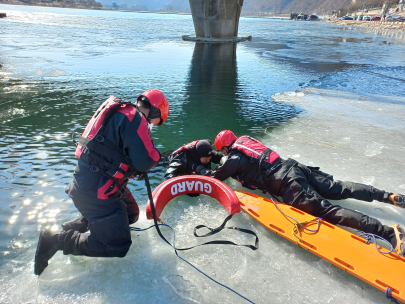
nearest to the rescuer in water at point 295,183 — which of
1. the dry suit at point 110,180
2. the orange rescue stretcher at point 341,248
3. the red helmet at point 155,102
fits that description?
the orange rescue stretcher at point 341,248

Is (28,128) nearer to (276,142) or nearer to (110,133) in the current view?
(110,133)

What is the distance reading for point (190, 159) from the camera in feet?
14.1

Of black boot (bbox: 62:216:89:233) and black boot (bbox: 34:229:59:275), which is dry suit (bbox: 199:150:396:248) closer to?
black boot (bbox: 62:216:89:233)

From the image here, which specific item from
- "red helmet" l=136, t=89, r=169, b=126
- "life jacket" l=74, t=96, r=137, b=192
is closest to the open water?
"life jacket" l=74, t=96, r=137, b=192

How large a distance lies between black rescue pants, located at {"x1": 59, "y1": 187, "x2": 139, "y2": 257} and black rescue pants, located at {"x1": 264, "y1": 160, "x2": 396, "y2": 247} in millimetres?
1926

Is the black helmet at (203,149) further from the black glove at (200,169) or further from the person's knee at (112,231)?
the person's knee at (112,231)

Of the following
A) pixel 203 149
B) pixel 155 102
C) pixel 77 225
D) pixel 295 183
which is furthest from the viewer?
pixel 203 149

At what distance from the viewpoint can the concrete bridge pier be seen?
844 inches

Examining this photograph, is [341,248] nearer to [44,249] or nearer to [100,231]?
[100,231]

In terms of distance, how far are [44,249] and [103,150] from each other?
3.61 feet

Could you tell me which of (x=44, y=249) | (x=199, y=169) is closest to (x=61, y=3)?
(x=199, y=169)

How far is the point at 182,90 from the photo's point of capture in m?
9.19

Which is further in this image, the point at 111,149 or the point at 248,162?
the point at 248,162

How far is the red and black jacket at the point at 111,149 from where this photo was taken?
206 cm
